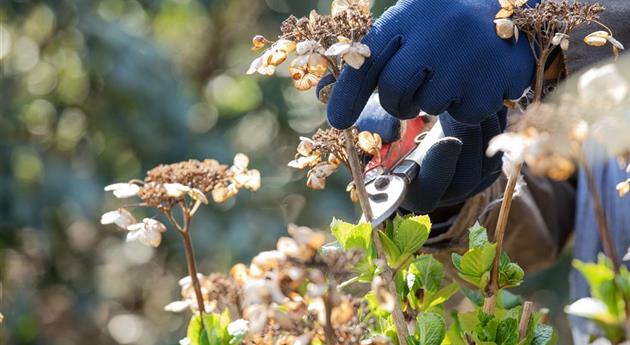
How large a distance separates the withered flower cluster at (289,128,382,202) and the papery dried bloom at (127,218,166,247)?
0.13 meters

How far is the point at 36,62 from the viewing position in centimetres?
433

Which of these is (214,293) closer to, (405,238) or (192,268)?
(192,268)

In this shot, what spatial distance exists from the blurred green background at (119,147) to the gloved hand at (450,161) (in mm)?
2703

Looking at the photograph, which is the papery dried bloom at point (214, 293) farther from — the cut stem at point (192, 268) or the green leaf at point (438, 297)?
the green leaf at point (438, 297)

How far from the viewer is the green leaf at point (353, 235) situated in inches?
31.8

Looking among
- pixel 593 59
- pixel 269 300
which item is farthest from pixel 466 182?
pixel 269 300

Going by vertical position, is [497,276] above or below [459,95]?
below

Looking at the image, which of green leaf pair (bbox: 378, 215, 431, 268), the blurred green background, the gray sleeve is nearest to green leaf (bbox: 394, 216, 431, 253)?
green leaf pair (bbox: 378, 215, 431, 268)

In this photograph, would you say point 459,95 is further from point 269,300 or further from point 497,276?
point 269,300

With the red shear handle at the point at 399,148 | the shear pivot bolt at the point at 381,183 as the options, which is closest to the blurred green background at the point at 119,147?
the red shear handle at the point at 399,148

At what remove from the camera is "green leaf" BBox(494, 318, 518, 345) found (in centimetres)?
77

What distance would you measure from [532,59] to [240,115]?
12.1ft

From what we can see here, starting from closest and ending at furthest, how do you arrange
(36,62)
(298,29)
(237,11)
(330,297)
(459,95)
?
(330,297), (298,29), (459,95), (36,62), (237,11)

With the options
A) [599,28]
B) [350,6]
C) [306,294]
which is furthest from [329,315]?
[599,28]
